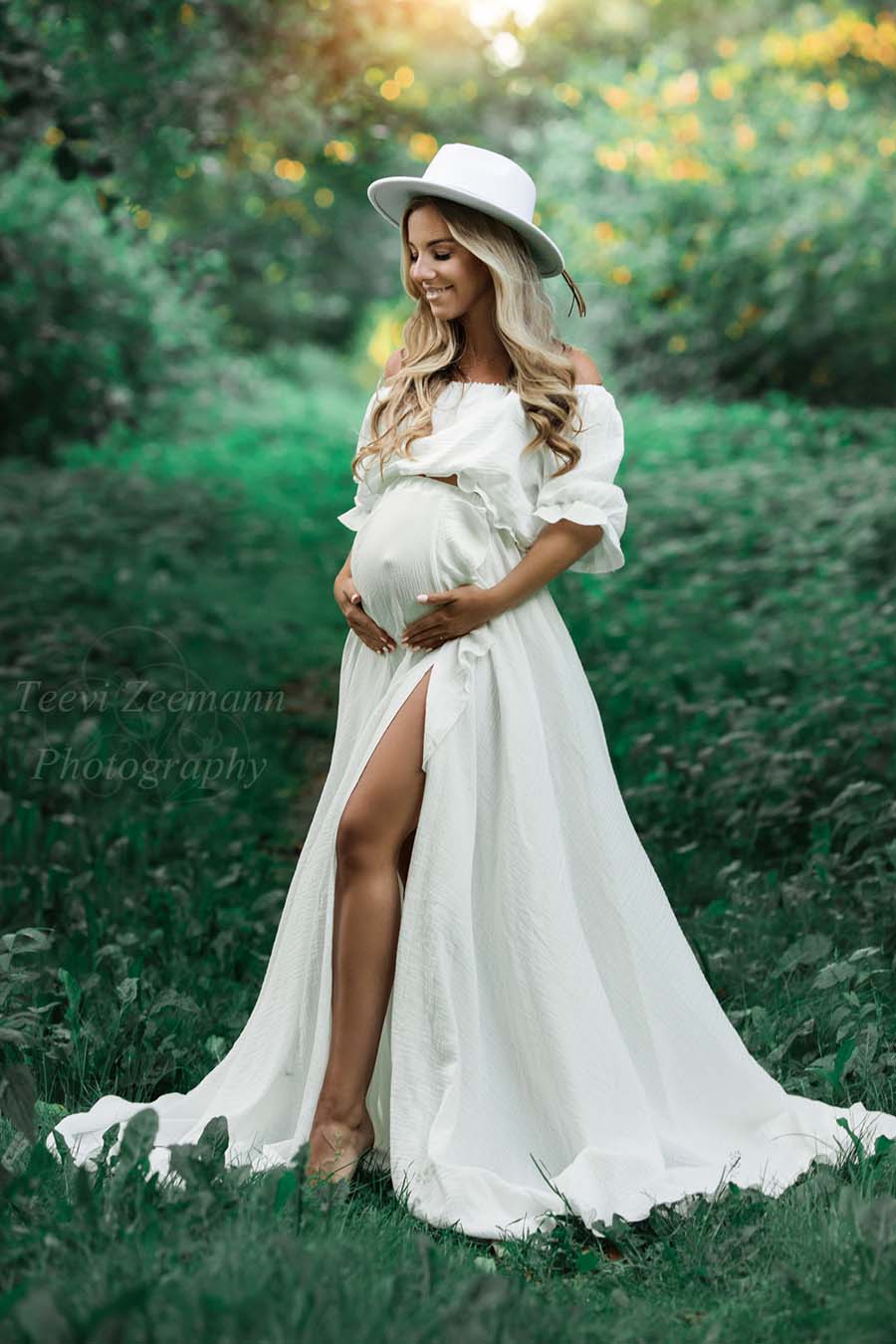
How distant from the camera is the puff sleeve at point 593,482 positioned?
10.2 feet

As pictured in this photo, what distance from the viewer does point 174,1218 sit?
2.51 metres

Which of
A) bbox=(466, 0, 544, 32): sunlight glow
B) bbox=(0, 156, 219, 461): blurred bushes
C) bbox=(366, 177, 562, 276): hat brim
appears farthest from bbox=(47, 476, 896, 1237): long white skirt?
bbox=(0, 156, 219, 461): blurred bushes

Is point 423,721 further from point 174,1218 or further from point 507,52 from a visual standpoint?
point 507,52

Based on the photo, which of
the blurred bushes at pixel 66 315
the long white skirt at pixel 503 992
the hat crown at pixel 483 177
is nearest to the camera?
the long white skirt at pixel 503 992

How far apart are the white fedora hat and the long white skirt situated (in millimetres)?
568

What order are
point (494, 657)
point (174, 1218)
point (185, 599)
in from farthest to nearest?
point (185, 599), point (494, 657), point (174, 1218)

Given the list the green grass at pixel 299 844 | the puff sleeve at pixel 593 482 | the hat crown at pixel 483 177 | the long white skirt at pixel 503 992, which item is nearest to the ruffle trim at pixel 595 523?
the puff sleeve at pixel 593 482

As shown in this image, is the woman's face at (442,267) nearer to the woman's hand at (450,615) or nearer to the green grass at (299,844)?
the woman's hand at (450,615)

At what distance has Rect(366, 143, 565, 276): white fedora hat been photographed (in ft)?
10.1

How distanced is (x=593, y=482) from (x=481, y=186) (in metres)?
0.64

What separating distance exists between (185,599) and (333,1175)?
577cm

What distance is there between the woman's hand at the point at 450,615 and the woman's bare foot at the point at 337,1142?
979 millimetres

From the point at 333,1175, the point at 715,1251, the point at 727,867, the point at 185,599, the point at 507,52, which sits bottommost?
the point at 715,1251

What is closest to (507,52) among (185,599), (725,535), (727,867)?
(725,535)
